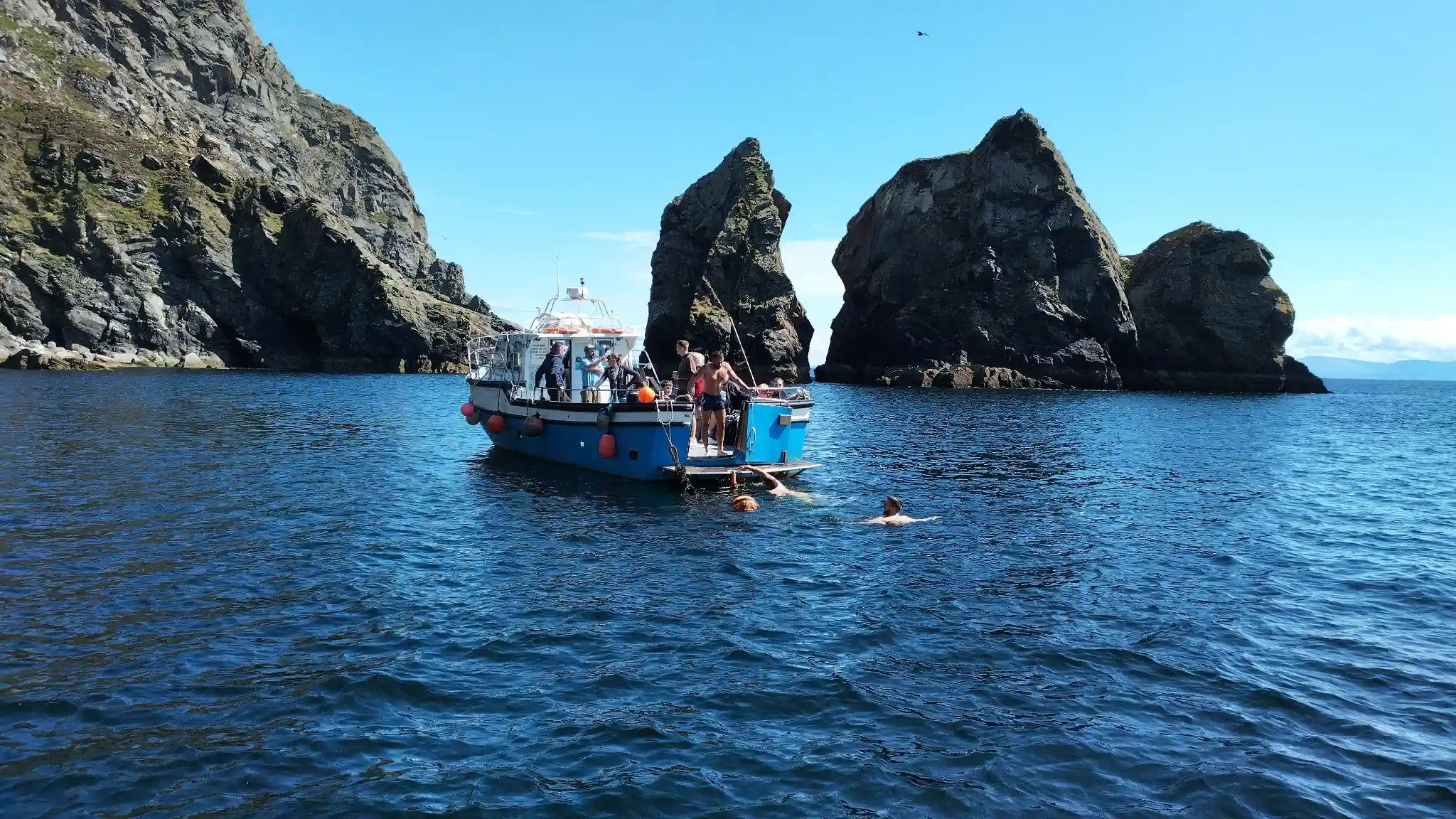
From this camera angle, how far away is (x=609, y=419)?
78.1 feet

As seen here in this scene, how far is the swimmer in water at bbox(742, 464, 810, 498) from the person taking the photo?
23.1 m

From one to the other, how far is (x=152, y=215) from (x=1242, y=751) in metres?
115

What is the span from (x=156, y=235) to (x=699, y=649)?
4230 inches

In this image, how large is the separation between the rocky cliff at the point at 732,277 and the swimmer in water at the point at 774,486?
74092mm

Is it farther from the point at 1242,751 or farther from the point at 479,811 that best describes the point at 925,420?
the point at 479,811

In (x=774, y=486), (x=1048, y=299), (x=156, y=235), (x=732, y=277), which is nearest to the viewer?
(x=774, y=486)

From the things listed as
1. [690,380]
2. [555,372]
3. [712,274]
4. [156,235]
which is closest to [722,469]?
[690,380]

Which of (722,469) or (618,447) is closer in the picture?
(722,469)

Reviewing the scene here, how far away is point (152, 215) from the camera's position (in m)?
97.2

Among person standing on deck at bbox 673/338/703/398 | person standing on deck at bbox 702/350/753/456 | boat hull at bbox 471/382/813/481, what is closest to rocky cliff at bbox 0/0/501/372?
boat hull at bbox 471/382/813/481

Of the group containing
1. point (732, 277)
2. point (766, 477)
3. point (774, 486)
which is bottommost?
point (774, 486)

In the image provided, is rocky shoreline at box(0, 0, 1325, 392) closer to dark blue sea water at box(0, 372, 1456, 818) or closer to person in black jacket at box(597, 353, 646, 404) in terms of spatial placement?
person in black jacket at box(597, 353, 646, 404)

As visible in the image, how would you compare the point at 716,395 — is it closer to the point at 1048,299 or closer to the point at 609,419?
the point at 609,419

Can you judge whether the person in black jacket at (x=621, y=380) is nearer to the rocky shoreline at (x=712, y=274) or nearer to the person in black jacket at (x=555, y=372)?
the person in black jacket at (x=555, y=372)
